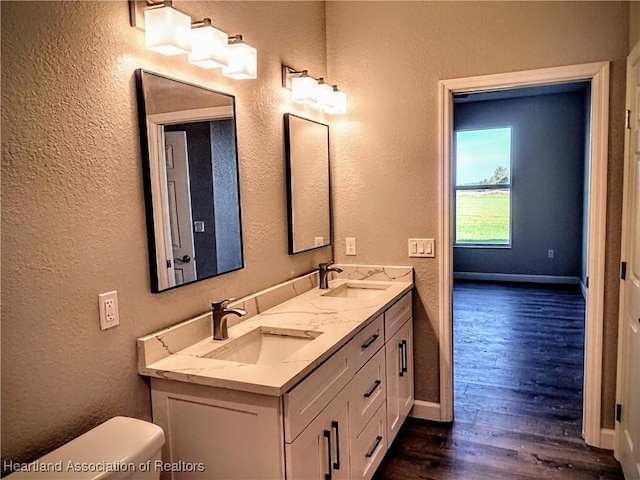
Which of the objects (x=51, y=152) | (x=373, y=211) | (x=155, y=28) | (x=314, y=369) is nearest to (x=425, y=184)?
(x=373, y=211)

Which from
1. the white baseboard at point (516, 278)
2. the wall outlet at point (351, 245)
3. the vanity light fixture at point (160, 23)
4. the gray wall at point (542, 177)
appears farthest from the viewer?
the white baseboard at point (516, 278)

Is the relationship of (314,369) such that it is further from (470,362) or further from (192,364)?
(470,362)

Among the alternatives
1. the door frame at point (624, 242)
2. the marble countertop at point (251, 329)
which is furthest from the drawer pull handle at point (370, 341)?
the door frame at point (624, 242)

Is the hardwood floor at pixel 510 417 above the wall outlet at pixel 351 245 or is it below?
below

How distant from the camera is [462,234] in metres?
7.79

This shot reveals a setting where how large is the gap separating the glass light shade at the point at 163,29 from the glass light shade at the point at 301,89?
1.01m

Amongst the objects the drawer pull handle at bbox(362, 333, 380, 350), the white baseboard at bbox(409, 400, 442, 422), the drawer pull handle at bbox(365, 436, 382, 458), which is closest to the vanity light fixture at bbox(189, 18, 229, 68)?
the drawer pull handle at bbox(362, 333, 380, 350)

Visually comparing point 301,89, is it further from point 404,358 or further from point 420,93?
point 404,358

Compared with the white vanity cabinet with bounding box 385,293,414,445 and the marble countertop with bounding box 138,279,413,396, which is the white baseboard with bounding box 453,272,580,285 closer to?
the white vanity cabinet with bounding box 385,293,414,445

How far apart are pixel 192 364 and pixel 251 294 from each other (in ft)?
2.30

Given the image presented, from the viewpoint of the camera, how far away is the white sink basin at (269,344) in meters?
2.00

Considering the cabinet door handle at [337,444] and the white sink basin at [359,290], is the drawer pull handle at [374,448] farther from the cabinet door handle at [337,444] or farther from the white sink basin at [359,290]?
the white sink basin at [359,290]

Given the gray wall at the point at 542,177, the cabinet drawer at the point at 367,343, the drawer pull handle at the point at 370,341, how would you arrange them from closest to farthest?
1. the cabinet drawer at the point at 367,343
2. the drawer pull handle at the point at 370,341
3. the gray wall at the point at 542,177

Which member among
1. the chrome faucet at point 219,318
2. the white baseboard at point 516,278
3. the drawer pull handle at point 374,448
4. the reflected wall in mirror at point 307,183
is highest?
the reflected wall in mirror at point 307,183
